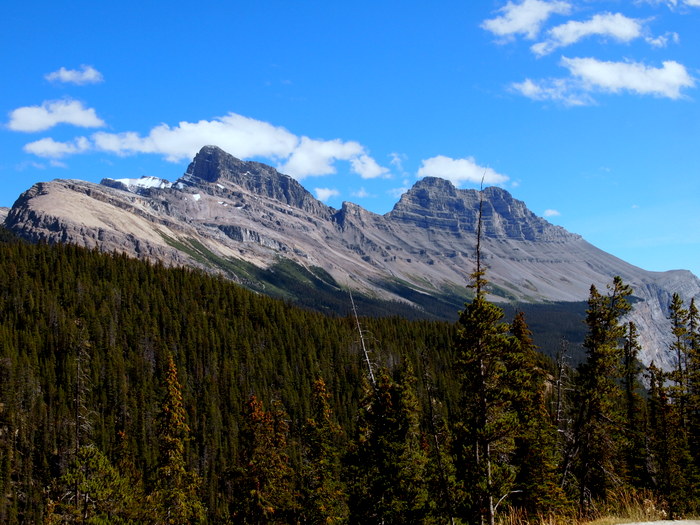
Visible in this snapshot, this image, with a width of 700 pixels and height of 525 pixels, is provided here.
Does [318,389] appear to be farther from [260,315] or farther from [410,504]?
[260,315]

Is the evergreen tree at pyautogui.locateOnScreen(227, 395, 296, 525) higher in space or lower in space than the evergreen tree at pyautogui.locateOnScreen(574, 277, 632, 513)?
lower

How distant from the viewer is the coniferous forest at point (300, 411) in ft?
91.2

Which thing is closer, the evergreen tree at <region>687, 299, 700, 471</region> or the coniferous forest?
the coniferous forest

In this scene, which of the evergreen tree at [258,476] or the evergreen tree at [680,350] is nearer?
the evergreen tree at [680,350]

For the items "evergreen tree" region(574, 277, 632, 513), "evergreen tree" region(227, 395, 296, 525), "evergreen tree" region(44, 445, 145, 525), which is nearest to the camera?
"evergreen tree" region(574, 277, 632, 513)

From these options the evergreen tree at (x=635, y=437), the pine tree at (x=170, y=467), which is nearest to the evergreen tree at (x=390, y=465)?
the pine tree at (x=170, y=467)

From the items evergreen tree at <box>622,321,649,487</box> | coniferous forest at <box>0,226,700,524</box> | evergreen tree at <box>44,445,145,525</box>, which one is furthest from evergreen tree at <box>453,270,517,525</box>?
evergreen tree at <box>622,321,649,487</box>

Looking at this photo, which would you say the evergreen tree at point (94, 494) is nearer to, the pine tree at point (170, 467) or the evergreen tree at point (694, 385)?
the pine tree at point (170, 467)

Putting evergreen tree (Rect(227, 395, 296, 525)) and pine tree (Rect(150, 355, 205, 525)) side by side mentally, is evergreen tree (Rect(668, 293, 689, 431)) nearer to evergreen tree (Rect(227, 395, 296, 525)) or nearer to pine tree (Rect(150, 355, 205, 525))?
evergreen tree (Rect(227, 395, 296, 525))

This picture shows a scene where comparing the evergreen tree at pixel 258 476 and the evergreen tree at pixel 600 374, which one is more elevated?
the evergreen tree at pixel 600 374

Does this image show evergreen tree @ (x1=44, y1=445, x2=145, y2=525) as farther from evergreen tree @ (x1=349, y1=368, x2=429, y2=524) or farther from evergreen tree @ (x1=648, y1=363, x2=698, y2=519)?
evergreen tree @ (x1=648, y1=363, x2=698, y2=519)

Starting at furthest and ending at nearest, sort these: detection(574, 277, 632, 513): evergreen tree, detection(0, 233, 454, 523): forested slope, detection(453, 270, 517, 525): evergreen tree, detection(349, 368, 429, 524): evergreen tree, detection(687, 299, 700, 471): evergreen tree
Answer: detection(0, 233, 454, 523): forested slope, detection(687, 299, 700, 471): evergreen tree, detection(349, 368, 429, 524): evergreen tree, detection(574, 277, 632, 513): evergreen tree, detection(453, 270, 517, 525): evergreen tree

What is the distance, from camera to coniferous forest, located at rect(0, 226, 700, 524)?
2780 centimetres

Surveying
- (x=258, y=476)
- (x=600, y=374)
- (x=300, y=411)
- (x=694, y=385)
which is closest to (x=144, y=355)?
(x=300, y=411)
